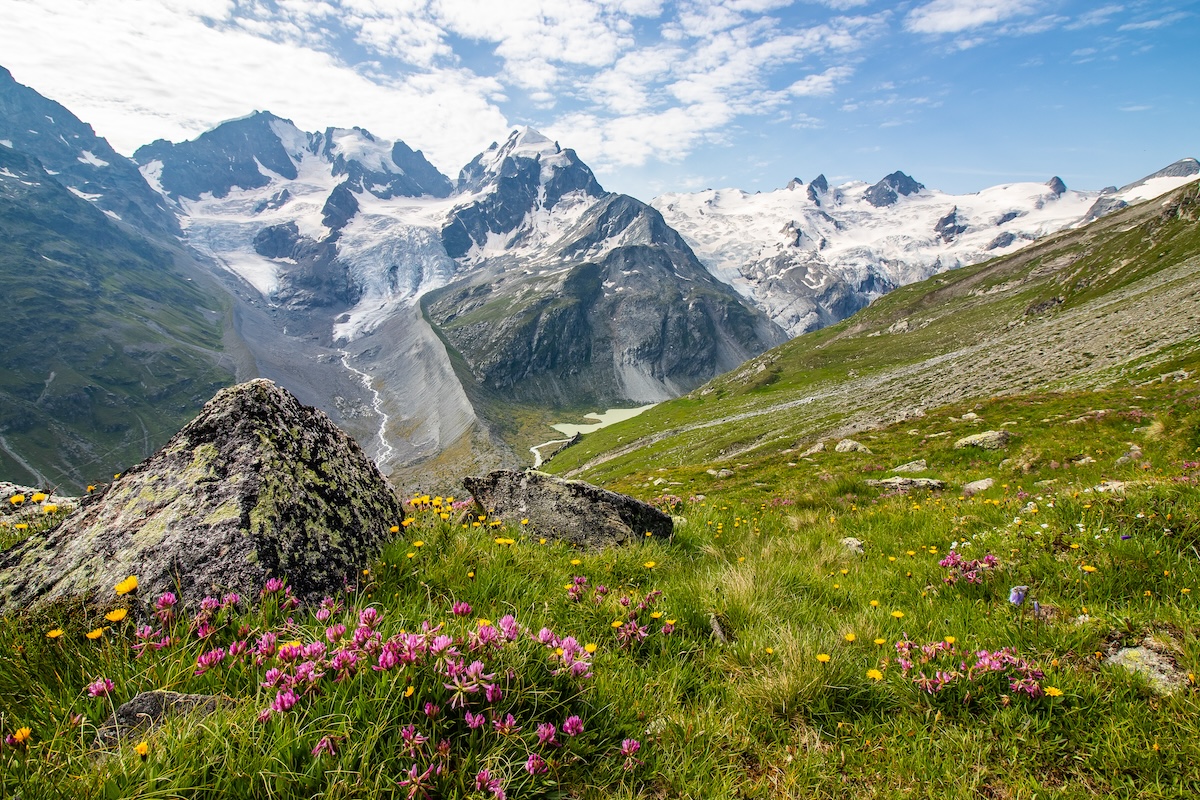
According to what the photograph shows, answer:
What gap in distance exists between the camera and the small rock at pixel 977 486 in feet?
48.1

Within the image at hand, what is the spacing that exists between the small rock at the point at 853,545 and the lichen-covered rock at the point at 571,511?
2903mm

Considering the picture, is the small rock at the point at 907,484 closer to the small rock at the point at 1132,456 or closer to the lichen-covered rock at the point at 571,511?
the small rock at the point at 1132,456

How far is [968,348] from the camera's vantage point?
98875mm

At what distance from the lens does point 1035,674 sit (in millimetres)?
3828

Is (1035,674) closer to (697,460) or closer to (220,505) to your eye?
(220,505)

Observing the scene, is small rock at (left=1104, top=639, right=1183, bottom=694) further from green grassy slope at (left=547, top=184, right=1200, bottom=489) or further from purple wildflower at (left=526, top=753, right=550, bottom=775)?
green grassy slope at (left=547, top=184, right=1200, bottom=489)

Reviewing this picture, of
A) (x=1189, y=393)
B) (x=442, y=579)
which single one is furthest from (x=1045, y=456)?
(x=442, y=579)

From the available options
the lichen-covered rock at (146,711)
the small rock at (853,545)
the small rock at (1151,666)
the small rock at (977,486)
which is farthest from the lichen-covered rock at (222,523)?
the small rock at (977,486)

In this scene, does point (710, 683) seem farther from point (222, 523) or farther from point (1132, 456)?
point (1132, 456)

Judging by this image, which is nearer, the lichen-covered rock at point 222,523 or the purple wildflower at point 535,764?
the purple wildflower at point 535,764

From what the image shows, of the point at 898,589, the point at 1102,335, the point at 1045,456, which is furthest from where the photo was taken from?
the point at 1102,335

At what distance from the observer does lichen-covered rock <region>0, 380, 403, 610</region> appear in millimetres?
4371

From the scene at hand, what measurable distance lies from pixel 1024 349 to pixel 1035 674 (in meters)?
81.5

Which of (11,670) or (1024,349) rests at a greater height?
(11,670)
